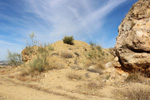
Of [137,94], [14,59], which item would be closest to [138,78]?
[137,94]

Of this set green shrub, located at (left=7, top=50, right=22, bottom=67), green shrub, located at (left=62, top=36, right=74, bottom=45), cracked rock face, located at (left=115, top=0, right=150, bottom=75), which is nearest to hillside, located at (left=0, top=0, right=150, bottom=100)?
cracked rock face, located at (left=115, top=0, right=150, bottom=75)

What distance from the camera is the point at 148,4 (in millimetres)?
4793

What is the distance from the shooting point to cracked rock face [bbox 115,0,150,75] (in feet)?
13.5

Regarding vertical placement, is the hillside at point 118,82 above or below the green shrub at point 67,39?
below

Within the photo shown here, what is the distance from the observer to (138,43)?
433 cm

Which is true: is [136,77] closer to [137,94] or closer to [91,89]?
[137,94]

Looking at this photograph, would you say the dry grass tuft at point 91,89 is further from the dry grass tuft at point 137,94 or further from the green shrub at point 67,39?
the green shrub at point 67,39

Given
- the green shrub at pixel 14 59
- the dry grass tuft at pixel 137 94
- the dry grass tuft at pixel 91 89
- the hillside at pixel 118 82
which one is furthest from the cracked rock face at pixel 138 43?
the green shrub at pixel 14 59

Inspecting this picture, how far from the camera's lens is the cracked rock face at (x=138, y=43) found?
412 centimetres

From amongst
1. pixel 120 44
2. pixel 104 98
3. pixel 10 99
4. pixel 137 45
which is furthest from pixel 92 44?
pixel 10 99

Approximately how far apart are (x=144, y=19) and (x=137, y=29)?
26.4 inches

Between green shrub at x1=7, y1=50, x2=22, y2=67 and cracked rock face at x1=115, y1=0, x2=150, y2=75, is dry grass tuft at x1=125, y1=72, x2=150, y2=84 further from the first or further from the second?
green shrub at x1=7, y1=50, x2=22, y2=67

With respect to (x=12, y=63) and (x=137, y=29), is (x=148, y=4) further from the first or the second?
(x=12, y=63)

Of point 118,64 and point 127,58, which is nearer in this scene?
point 127,58
